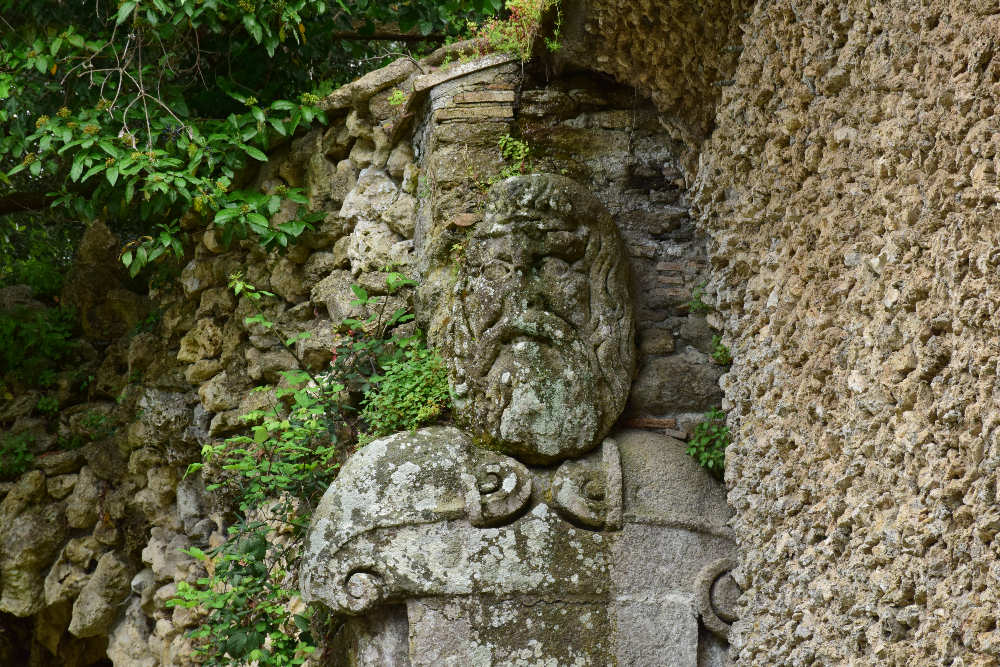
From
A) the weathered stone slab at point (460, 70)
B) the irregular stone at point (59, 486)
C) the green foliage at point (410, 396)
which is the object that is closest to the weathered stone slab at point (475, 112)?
the weathered stone slab at point (460, 70)

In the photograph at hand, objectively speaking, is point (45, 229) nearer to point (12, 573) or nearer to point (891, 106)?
point (12, 573)

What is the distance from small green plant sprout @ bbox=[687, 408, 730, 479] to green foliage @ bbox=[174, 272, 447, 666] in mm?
1044

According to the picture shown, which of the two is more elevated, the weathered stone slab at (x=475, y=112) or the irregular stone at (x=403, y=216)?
the weathered stone slab at (x=475, y=112)

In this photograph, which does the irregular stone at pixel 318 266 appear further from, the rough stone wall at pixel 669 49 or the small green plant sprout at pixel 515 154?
the rough stone wall at pixel 669 49

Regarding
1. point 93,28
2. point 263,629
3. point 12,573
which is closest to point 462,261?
point 263,629

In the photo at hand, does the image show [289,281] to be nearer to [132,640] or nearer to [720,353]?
[132,640]

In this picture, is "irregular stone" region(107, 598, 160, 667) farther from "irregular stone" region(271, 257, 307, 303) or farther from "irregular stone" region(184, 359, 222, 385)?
"irregular stone" region(271, 257, 307, 303)

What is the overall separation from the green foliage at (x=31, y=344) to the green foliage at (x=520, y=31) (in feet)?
10.5

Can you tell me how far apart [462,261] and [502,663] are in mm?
1380

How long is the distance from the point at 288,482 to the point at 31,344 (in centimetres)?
252

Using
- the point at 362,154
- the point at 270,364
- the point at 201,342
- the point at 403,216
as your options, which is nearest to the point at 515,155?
the point at 403,216

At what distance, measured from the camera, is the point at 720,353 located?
3.92m

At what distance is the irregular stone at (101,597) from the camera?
5641 mm

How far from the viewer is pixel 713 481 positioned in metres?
3.71
